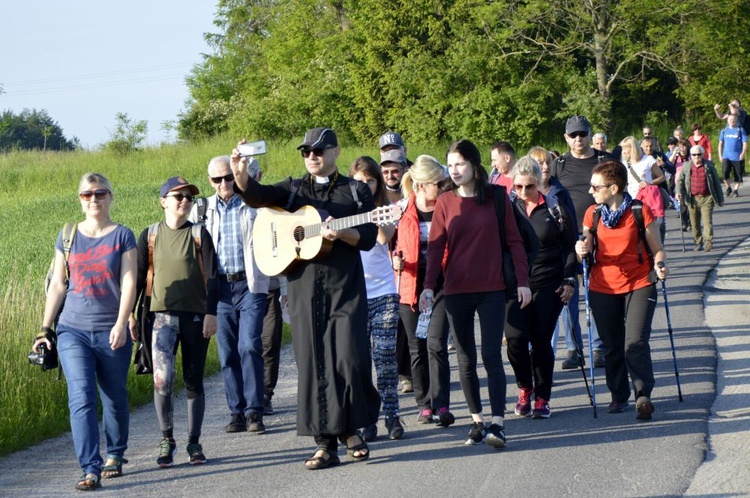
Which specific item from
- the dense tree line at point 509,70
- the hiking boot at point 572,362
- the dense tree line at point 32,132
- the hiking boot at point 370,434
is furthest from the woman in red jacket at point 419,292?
the dense tree line at point 32,132

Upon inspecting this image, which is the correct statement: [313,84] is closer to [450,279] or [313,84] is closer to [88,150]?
[88,150]

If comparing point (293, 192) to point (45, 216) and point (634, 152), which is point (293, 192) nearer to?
point (634, 152)

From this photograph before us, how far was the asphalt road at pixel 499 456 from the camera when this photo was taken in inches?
284

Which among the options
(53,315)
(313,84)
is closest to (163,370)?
(53,315)

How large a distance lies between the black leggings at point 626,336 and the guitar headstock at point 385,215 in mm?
2443

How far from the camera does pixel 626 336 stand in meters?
9.20

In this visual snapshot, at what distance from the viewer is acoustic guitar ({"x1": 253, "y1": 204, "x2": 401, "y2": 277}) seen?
7.66 metres

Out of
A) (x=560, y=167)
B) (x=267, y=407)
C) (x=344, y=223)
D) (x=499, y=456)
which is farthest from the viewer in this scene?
(x=560, y=167)

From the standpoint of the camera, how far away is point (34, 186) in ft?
152

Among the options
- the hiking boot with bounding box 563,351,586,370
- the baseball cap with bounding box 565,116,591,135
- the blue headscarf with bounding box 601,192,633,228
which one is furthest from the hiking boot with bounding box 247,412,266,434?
the baseball cap with bounding box 565,116,591,135

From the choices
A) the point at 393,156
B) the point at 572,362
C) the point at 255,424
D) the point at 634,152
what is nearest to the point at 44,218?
the point at 634,152

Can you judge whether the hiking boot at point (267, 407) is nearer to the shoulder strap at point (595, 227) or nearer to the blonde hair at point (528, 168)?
the blonde hair at point (528, 168)

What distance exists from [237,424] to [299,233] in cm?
210

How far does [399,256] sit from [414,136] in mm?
43311
